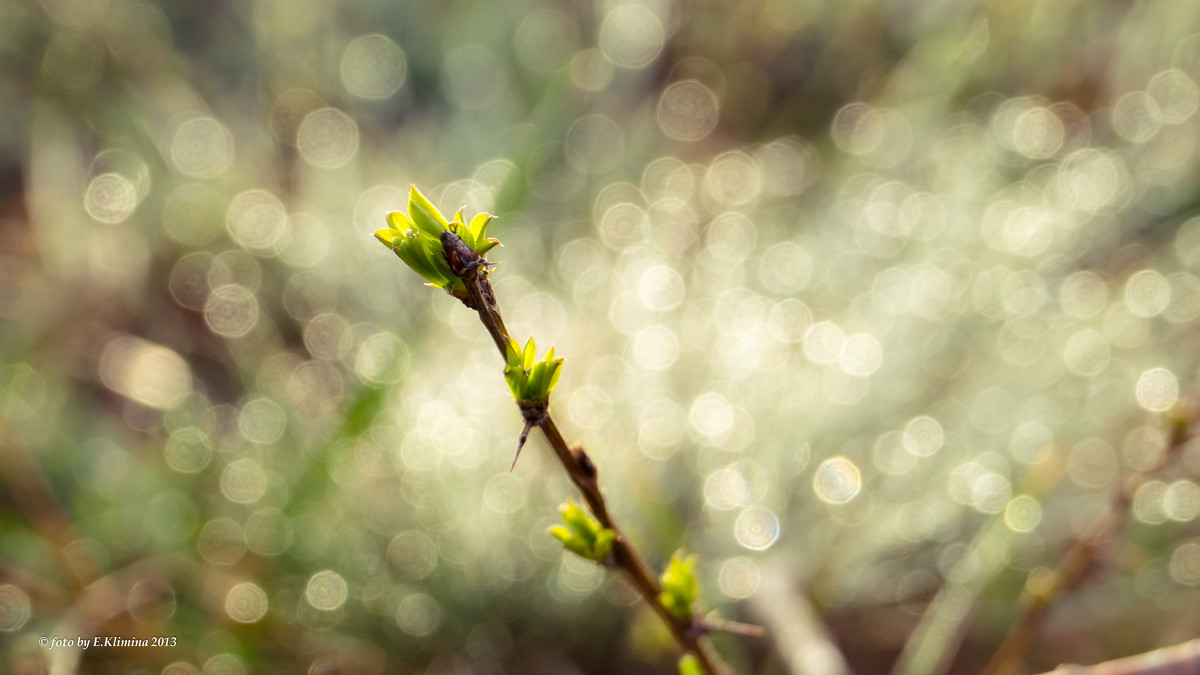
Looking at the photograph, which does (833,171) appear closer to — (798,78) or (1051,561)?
(798,78)

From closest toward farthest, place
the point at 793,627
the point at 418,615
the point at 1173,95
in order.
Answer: the point at 793,627, the point at 418,615, the point at 1173,95

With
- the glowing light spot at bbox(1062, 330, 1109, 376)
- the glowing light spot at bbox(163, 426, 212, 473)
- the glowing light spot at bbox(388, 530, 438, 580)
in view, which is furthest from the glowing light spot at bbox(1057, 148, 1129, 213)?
the glowing light spot at bbox(163, 426, 212, 473)

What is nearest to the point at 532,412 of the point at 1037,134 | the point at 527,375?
the point at 527,375

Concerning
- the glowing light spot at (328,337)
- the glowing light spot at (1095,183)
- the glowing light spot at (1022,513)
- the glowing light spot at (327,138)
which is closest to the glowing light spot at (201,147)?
the glowing light spot at (327,138)

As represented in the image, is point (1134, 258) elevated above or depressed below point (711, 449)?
above

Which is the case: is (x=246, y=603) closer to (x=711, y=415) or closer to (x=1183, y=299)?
(x=711, y=415)

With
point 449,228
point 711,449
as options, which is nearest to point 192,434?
point 711,449

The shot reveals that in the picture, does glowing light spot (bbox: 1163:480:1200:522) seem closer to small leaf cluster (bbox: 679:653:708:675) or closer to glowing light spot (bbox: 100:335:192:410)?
small leaf cluster (bbox: 679:653:708:675)
